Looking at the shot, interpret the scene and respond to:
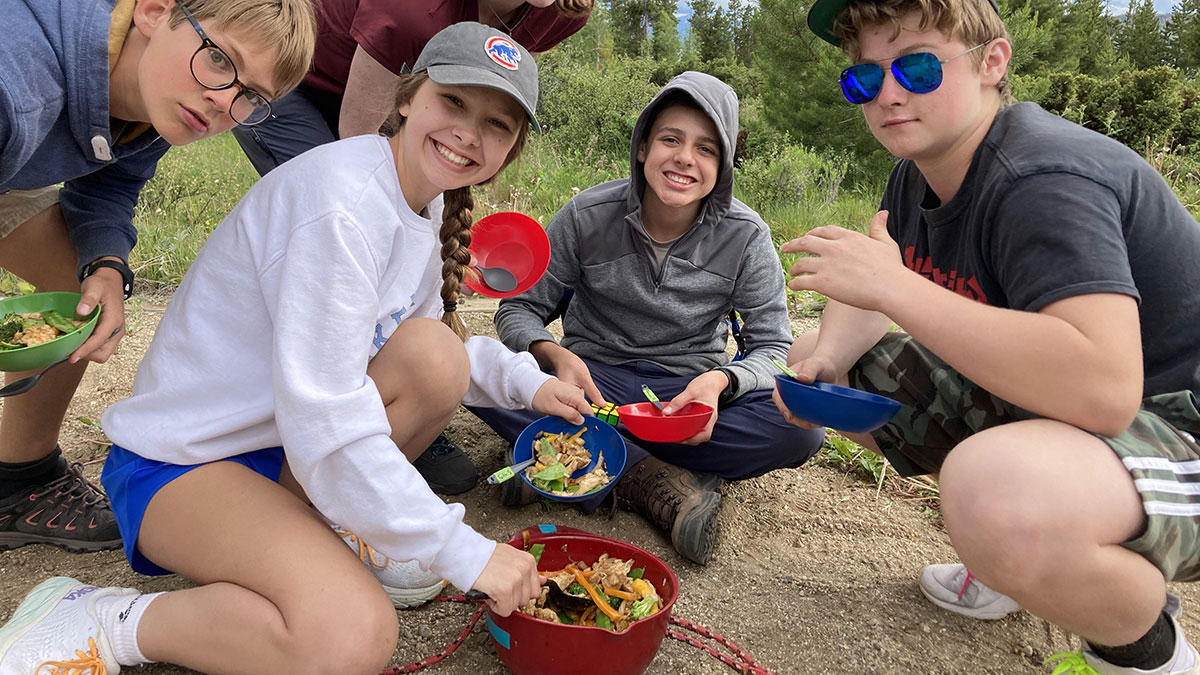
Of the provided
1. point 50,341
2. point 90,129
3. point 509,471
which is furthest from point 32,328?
point 509,471

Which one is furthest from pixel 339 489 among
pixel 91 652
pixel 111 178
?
pixel 111 178

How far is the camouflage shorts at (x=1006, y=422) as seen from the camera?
52.1 inches

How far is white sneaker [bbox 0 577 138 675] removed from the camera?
1331mm

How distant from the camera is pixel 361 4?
2.04 metres

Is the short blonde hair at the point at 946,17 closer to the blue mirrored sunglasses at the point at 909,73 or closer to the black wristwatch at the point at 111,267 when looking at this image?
the blue mirrored sunglasses at the point at 909,73

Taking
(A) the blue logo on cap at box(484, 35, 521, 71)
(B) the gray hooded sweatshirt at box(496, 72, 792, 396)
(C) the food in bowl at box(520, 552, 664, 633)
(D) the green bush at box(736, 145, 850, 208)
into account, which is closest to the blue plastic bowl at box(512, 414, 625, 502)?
(B) the gray hooded sweatshirt at box(496, 72, 792, 396)

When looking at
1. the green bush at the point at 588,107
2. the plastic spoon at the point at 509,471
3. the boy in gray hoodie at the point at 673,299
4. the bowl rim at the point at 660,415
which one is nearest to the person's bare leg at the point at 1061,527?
the bowl rim at the point at 660,415

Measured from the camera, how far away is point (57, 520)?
1837 millimetres

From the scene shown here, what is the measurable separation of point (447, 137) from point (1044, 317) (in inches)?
41.8

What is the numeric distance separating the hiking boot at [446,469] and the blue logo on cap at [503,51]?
96cm

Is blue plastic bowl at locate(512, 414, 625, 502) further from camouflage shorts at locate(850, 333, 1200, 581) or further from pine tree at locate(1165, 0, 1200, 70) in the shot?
pine tree at locate(1165, 0, 1200, 70)

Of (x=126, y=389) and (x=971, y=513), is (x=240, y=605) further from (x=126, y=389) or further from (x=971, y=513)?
→ (x=126, y=389)

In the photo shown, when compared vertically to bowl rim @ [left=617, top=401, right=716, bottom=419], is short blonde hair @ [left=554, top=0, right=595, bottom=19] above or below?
above

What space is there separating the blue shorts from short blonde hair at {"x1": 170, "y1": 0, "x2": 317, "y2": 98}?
704 mm
